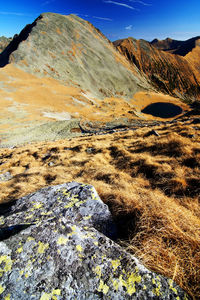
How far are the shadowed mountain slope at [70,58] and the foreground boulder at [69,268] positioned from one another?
7496 cm

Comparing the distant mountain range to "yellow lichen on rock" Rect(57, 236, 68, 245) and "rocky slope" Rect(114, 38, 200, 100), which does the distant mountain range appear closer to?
"rocky slope" Rect(114, 38, 200, 100)

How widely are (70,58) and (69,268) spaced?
9445 cm

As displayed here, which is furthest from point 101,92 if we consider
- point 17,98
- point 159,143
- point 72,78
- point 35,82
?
point 159,143

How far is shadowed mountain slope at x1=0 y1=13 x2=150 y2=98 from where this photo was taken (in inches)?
2713

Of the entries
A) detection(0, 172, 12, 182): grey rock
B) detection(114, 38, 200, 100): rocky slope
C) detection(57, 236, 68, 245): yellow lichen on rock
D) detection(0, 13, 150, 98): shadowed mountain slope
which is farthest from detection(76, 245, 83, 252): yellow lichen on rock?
detection(114, 38, 200, 100): rocky slope

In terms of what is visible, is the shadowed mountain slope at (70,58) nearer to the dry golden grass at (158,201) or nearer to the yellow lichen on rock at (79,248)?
the dry golden grass at (158,201)

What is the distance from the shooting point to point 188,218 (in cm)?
259

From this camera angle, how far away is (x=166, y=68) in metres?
138

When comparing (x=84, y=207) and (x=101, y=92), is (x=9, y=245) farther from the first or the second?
(x=101, y=92)

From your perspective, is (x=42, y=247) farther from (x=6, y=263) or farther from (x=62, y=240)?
(x=6, y=263)

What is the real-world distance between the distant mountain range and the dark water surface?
1656 cm

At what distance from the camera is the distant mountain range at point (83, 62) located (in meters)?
70.2

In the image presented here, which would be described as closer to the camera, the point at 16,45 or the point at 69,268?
the point at 69,268

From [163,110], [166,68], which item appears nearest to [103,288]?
[163,110]
